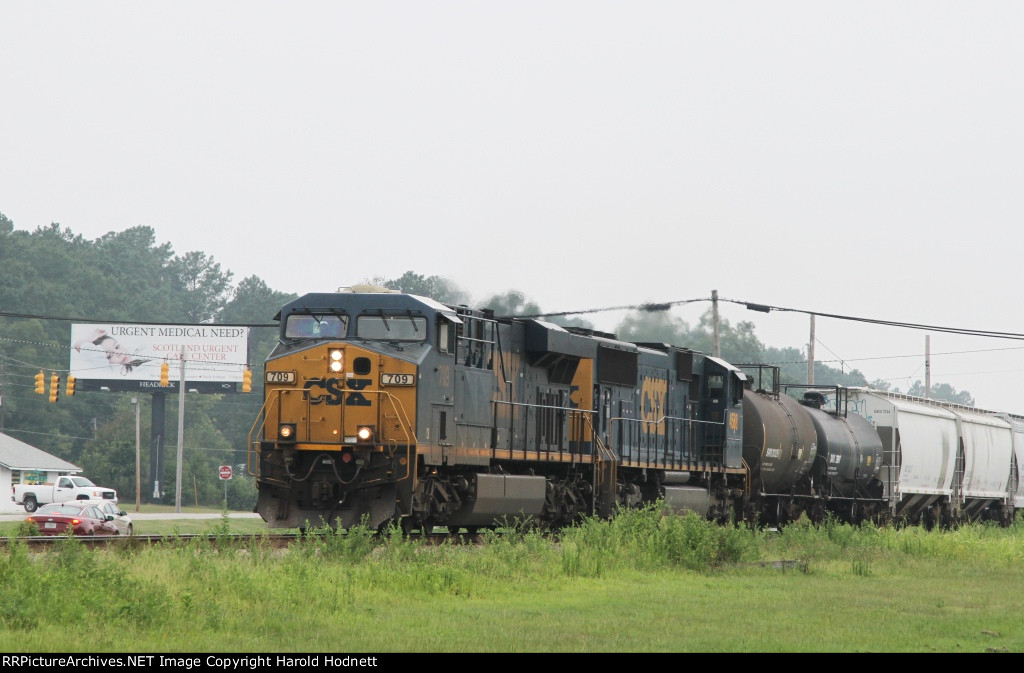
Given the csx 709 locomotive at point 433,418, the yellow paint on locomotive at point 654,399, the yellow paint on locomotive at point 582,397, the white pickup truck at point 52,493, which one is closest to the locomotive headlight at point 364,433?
the csx 709 locomotive at point 433,418

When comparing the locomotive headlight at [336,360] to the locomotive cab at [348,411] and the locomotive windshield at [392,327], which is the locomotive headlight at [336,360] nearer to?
the locomotive cab at [348,411]

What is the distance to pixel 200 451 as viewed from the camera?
314 feet

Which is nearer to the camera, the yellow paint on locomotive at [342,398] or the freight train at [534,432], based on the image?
the yellow paint on locomotive at [342,398]

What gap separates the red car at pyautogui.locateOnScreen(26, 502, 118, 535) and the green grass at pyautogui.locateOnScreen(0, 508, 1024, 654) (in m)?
19.0

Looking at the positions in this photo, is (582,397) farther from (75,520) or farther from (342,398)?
(75,520)

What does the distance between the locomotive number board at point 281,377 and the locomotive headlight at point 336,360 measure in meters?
0.68

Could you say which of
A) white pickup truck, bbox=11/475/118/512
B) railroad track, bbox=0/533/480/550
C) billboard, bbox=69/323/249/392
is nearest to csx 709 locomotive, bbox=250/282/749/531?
railroad track, bbox=0/533/480/550

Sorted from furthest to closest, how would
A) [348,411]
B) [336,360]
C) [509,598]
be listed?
[336,360] → [348,411] → [509,598]

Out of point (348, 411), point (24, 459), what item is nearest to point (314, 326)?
point (348, 411)

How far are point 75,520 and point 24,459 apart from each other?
37807 millimetres

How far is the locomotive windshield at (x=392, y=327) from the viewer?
2042 centimetres

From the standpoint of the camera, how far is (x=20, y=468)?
67.4 metres
